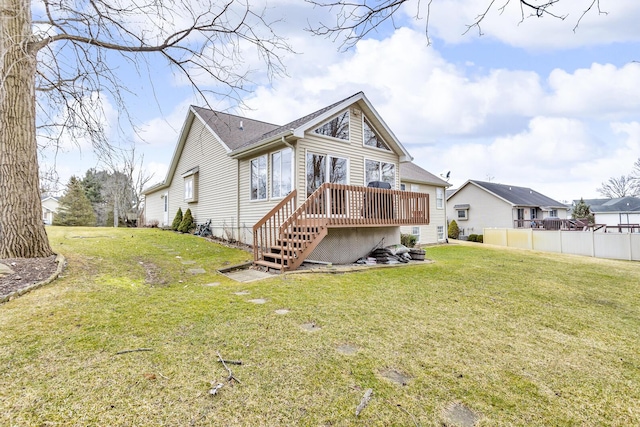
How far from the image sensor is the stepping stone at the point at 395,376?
253 centimetres

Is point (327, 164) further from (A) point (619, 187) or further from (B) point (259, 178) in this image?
(A) point (619, 187)

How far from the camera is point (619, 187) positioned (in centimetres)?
4016

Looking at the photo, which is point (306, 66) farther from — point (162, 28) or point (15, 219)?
point (15, 219)

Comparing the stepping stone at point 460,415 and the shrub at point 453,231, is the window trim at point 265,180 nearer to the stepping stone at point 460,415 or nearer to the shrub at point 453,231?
the stepping stone at point 460,415

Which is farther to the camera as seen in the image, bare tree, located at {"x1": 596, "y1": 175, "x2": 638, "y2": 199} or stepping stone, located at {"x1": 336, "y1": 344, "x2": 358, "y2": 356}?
bare tree, located at {"x1": 596, "y1": 175, "x2": 638, "y2": 199}

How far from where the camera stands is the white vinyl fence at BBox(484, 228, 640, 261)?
13.4 meters

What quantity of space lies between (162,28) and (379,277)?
6589 millimetres

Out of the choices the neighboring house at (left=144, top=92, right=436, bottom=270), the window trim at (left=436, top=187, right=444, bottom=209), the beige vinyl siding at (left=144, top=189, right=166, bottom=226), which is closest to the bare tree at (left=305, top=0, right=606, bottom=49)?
the neighboring house at (left=144, top=92, right=436, bottom=270)

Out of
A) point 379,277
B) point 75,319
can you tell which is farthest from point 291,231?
point 75,319

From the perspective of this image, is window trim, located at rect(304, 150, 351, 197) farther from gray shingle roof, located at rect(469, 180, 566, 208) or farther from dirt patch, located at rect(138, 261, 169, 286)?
gray shingle roof, located at rect(469, 180, 566, 208)

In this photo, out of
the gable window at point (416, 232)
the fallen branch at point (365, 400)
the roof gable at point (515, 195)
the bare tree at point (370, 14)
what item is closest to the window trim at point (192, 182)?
the gable window at point (416, 232)

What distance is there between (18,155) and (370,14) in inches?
266

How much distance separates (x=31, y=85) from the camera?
602cm

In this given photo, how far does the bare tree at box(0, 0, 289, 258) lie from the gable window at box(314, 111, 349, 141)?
13.0ft
